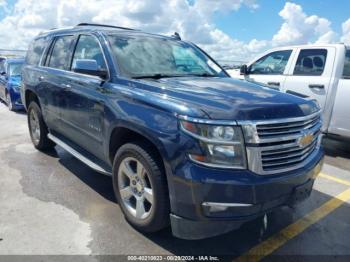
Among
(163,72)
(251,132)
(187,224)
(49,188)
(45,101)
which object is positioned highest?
(163,72)

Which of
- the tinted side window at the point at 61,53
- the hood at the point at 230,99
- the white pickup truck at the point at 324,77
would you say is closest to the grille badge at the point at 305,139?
the hood at the point at 230,99

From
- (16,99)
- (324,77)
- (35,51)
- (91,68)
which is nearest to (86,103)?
(91,68)

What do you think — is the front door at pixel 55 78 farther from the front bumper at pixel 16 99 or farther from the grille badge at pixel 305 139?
the front bumper at pixel 16 99

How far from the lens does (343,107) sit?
245 inches

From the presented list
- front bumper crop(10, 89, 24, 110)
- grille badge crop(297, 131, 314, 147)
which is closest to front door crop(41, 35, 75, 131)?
grille badge crop(297, 131, 314, 147)

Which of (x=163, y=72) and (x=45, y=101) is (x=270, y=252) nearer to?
(x=163, y=72)

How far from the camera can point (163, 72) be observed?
3930 millimetres

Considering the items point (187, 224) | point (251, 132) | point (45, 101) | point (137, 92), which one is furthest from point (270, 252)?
point (45, 101)

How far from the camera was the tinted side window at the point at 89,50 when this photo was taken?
4.03 m

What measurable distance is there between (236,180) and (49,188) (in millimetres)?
2879

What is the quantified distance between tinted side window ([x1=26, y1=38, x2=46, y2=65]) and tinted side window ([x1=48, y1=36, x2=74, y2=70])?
57 centimetres

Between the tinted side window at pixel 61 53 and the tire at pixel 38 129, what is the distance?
989 millimetres

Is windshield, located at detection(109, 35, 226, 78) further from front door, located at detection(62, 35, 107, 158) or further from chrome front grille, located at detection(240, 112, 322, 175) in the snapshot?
chrome front grille, located at detection(240, 112, 322, 175)

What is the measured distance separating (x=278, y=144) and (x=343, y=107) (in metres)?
4.01
